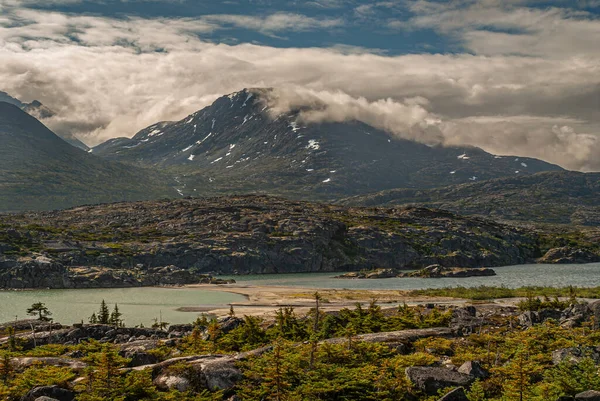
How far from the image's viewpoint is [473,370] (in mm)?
Result: 35062

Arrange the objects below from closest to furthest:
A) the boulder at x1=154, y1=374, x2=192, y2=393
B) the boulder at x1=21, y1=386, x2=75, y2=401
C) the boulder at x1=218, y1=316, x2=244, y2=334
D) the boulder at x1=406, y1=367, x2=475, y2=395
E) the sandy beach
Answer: the boulder at x1=21, y1=386, x2=75, y2=401 → the boulder at x1=406, y1=367, x2=475, y2=395 → the boulder at x1=154, y1=374, x2=192, y2=393 → the boulder at x1=218, y1=316, x2=244, y2=334 → the sandy beach

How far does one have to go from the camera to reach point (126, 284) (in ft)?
628

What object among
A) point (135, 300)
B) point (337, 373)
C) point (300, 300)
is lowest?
point (300, 300)

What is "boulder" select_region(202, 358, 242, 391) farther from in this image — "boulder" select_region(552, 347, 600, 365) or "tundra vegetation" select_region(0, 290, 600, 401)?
"boulder" select_region(552, 347, 600, 365)

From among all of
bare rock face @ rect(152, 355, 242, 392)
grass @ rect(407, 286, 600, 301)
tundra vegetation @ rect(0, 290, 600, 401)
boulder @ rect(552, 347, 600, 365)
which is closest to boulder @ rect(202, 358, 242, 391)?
bare rock face @ rect(152, 355, 242, 392)

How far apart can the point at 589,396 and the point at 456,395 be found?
6.71 m

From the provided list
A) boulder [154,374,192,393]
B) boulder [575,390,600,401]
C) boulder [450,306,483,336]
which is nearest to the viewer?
boulder [575,390,600,401]

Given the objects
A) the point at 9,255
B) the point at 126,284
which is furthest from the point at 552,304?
the point at 9,255

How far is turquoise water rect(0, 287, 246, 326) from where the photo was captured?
11594 cm

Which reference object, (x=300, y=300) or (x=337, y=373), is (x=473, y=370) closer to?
(x=337, y=373)

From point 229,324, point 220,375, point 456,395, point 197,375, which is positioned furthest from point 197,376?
point 229,324

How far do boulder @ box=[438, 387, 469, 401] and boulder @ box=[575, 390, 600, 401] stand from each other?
5754mm

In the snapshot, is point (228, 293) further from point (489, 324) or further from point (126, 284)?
point (489, 324)

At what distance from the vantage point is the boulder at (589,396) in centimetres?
2858
